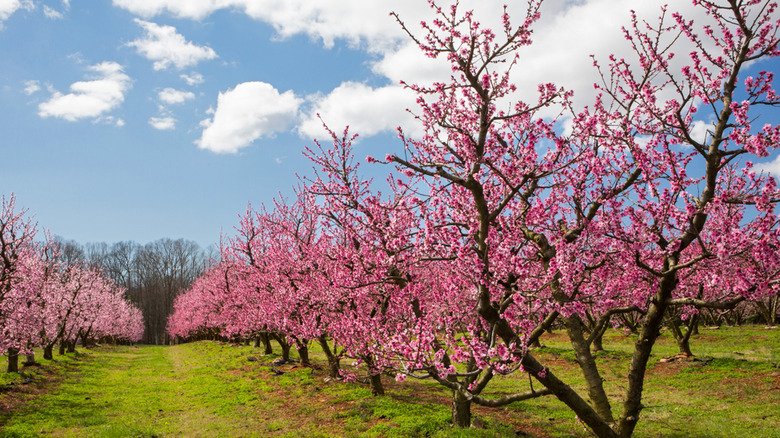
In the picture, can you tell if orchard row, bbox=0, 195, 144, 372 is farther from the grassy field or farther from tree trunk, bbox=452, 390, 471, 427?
tree trunk, bbox=452, 390, 471, 427

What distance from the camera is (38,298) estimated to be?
23.5m

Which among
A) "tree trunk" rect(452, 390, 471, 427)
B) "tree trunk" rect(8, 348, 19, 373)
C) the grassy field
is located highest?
"tree trunk" rect(8, 348, 19, 373)

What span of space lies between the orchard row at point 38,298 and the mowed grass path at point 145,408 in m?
3.10

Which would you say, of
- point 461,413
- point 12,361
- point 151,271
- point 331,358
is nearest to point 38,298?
point 12,361

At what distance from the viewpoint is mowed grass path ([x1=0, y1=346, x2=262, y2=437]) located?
1259cm

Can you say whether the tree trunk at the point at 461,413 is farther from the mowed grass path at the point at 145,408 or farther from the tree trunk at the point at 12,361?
the tree trunk at the point at 12,361

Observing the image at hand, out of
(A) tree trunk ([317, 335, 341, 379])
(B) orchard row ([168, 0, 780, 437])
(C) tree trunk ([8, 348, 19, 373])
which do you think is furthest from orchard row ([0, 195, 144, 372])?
(B) orchard row ([168, 0, 780, 437])

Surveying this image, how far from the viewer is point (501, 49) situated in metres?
7.33

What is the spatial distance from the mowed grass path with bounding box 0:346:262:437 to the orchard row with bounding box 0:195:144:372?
310 cm

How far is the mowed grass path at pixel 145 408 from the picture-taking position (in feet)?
41.3

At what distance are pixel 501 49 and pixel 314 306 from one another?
12.0 metres

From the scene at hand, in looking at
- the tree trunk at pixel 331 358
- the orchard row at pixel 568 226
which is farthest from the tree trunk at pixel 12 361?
the orchard row at pixel 568 226

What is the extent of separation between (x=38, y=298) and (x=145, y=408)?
12.7 metres

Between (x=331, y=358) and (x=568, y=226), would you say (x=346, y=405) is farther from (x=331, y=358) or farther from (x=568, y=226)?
(x=568, y=226)
